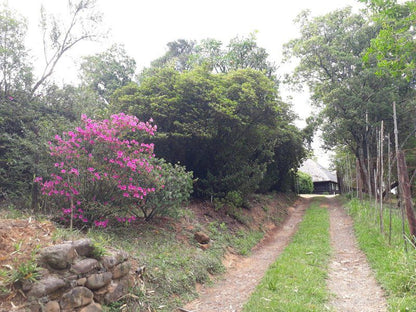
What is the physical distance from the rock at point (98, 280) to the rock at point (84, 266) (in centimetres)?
10

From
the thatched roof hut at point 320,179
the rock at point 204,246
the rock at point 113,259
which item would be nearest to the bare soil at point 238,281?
the rock at point 204,246

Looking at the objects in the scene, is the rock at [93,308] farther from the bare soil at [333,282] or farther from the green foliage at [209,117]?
the green foliage at [209,117]

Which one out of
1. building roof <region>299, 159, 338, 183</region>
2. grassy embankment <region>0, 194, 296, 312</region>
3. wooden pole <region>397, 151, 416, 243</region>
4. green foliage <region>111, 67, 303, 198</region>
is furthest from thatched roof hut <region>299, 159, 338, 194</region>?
wooden pole <region>397, 151, 416, 243</region>

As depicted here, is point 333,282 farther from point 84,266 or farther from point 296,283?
→ point 84,266

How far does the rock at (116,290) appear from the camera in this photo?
3822 millimetres

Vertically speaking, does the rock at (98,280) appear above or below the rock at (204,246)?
above

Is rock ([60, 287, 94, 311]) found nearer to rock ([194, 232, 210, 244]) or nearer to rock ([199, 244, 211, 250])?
rock ([199, 244, 211, 250])

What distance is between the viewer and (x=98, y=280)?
3734mm

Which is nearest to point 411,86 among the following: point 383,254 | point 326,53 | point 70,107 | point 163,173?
point 326,53

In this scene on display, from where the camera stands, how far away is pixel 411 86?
1577cm

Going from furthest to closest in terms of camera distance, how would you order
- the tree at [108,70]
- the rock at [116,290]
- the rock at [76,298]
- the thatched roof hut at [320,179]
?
the thatched roof hut at [320,179] → the tree at [108,70] → the rock at [116,290] → the rock at [76,298]

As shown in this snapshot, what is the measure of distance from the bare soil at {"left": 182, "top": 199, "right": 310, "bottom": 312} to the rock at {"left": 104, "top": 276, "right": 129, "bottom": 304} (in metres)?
1.00

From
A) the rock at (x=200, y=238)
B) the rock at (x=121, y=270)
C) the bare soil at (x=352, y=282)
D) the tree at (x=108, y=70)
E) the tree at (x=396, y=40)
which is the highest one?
the tree at (x=108, y=70)

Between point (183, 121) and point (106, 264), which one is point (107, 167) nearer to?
point (106, 264)
